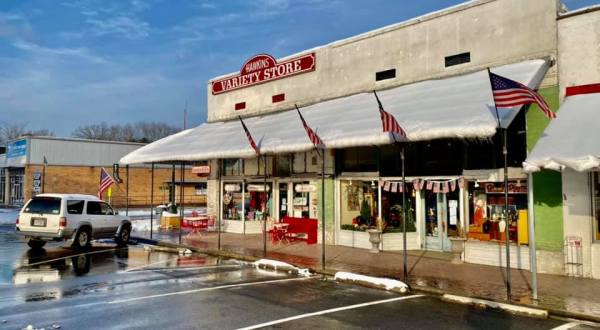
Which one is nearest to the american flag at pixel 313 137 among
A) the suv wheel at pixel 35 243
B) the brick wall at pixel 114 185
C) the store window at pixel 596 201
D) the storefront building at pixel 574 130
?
the storefront building at pixel 574 130

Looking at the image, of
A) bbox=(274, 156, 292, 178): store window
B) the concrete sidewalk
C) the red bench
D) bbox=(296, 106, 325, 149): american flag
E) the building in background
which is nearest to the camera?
the concrete sidewalk

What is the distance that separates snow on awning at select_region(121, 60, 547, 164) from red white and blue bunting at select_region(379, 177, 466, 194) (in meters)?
2.37

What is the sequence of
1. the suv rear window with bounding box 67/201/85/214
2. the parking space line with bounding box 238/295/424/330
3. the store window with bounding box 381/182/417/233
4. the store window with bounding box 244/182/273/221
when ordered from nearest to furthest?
the parking space line with bounding box 238/295/424/330 < the store window with bounding box 381/182/417/233 < the suv rear window with bounding box 67/201/85/214 < the store window with bounding box 244/182/273/221

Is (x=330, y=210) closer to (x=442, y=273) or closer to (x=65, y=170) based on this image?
(x=442, y=273)

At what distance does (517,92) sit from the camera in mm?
9812

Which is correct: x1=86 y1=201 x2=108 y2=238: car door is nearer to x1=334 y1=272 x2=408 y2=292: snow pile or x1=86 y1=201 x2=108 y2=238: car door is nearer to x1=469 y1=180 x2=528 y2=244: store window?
x1=334 y1=272 x2=408 y2=292: snow pile

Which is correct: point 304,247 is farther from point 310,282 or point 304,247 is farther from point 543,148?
point 543,148

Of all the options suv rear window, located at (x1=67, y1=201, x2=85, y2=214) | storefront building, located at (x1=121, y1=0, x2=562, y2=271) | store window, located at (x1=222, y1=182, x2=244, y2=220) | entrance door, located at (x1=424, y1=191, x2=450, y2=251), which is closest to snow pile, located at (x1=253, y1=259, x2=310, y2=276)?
storefront building, located at (x1=121, y1=0, x2=562, y2=271)

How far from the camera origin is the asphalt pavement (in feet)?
25.9

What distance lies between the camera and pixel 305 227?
18.3 m

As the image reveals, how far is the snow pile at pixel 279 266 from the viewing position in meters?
12.9

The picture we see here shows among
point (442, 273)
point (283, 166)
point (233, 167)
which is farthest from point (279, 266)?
point (233, 167)

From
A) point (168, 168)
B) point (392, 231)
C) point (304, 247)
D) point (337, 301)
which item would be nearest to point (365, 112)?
point (392, 231)

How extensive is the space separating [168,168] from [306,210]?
39018 mm
